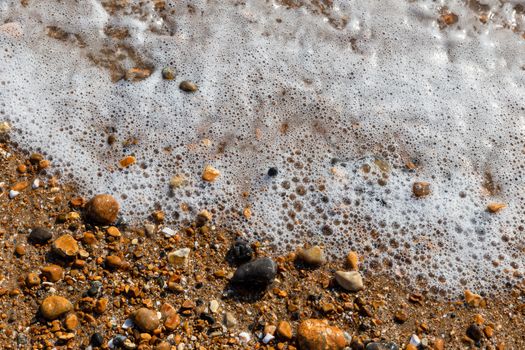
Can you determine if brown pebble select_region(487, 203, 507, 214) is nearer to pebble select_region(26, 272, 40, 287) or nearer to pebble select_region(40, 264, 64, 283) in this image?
pebble select_region(40, 264, 64, 283)

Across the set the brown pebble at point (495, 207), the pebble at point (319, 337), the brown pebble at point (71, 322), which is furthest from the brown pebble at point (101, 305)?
the brown pebble at point (495, 207)

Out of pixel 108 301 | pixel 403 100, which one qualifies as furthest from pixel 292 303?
pixel 403 100

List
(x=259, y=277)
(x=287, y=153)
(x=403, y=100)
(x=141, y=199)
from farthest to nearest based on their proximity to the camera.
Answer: (x=403, y=100)
(x=287, y=153)
(x=141, y=199)
(x=259, y=277)

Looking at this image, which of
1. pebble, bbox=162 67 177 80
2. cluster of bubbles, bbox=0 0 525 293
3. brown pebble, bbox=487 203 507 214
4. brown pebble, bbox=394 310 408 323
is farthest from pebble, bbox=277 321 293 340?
pebble, bbox=162 67 177 80

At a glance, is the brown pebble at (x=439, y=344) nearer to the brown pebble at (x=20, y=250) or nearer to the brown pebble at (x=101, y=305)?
the brown pebble at (x=101, y=305)

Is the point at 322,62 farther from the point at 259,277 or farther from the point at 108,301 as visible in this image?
the point at 108,301

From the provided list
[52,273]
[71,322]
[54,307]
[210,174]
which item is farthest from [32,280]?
[210,174]
